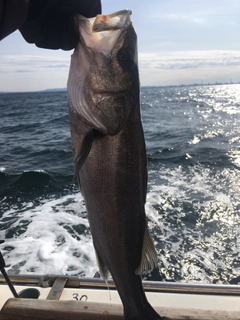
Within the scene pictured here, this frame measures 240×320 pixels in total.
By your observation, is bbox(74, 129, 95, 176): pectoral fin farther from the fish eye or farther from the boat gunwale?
the boat gunwale

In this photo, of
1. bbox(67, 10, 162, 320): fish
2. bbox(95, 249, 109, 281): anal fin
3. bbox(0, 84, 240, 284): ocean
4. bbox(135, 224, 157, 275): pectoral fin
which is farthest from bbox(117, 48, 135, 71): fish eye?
bbox(0, 84, 240, 284): ocean

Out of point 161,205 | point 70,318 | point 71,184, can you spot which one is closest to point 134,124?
point 70,318

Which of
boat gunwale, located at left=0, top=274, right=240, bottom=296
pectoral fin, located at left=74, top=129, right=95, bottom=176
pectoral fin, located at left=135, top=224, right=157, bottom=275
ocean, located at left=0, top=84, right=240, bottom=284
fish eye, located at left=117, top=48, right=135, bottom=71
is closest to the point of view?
pectoral fin, located at left=74, top=129, right=95, bottom=176

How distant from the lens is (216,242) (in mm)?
6934

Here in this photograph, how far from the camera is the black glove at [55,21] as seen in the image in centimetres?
179

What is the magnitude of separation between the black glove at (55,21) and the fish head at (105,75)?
0.07 metres

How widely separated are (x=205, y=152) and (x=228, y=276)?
32.8 ft

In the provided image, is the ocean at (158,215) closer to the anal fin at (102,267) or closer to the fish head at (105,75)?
the anal fin at (102,267)

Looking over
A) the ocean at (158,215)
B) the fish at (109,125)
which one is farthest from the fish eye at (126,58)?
the ocean at (158,215)

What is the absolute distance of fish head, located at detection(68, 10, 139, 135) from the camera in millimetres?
1833

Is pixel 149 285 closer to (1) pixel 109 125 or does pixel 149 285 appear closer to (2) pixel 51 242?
(1) pixel 109 125

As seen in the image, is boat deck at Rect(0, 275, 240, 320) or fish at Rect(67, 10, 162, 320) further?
boat deck at Rect(0, 275, 240, 320)

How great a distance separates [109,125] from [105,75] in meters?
0.32

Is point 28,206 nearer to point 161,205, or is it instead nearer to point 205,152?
point 161,205
